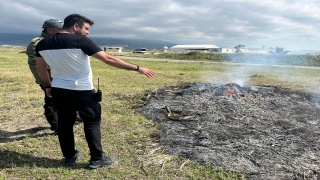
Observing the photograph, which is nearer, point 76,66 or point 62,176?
point 76,66

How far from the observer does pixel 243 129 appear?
5039 mm

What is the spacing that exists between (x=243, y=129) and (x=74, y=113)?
3.28m

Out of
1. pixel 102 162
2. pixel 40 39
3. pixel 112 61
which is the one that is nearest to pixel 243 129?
pixel 102 162

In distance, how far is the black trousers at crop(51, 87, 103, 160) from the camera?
10.3 feet

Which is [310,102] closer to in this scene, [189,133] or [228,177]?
[189,133]

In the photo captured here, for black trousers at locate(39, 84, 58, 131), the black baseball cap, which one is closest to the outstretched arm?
the black baseball cap

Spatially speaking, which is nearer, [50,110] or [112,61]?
[112,61]

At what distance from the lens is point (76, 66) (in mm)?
3037

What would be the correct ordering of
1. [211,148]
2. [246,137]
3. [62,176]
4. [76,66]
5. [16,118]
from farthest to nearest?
[16,118] < [246,137] < [211,148] < [62,176] < [76,66]

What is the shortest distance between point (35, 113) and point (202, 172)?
14.5 feet

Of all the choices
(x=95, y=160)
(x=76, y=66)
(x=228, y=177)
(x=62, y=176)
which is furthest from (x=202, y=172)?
(x=76, y=66)

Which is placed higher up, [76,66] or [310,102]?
[76,66]

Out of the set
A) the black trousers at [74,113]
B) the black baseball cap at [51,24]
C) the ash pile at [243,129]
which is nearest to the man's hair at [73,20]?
the black trousers at [74,113]

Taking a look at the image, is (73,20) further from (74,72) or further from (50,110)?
(50,110)
